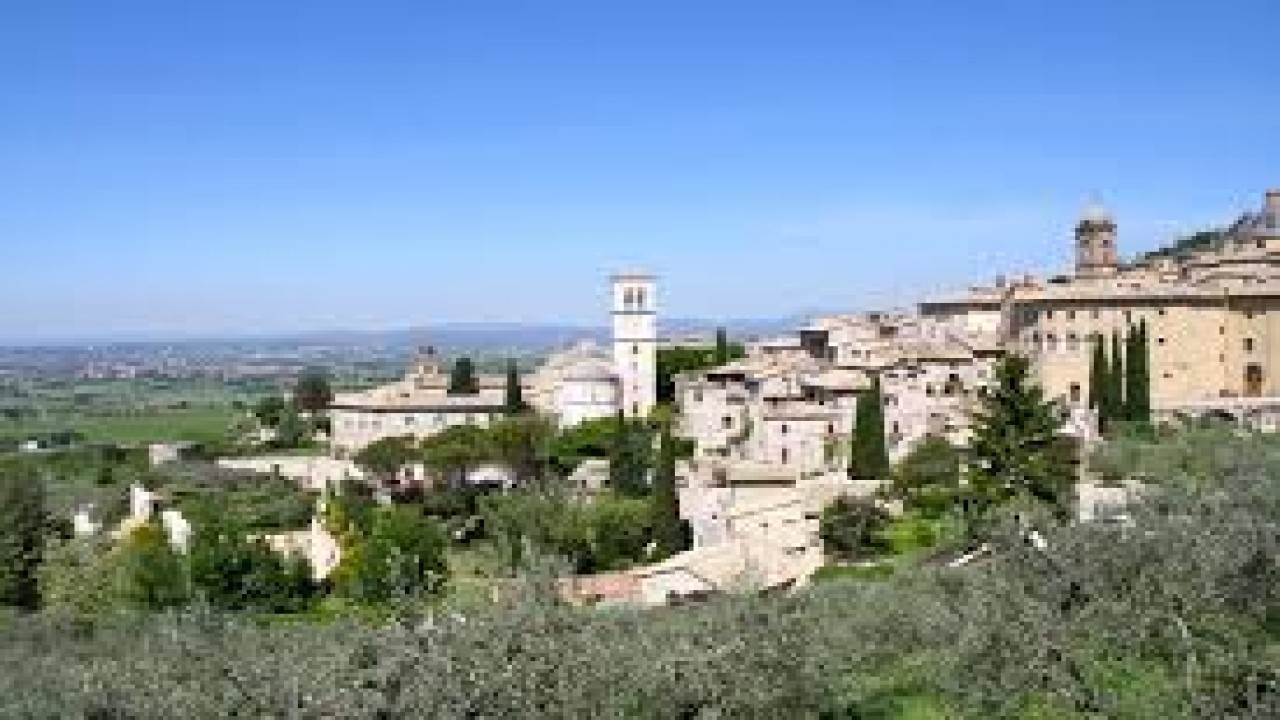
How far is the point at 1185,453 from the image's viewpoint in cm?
3344

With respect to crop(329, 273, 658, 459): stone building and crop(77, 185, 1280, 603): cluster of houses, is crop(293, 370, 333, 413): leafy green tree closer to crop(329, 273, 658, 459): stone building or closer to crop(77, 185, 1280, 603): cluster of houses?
crop(329, 273, 658, 459): stone building

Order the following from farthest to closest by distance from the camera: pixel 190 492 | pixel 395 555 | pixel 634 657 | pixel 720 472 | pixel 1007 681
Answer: pixel 190 492 < pixel 720 472 < pixel 395 555 < pixel 1007 681 < pixel 634 657

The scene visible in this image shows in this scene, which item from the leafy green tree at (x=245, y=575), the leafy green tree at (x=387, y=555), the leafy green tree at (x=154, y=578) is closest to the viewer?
the leafy green tree at (x=387, y=555)

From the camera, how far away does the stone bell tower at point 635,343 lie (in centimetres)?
6034

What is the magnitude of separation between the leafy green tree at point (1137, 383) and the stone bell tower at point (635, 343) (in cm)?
1932

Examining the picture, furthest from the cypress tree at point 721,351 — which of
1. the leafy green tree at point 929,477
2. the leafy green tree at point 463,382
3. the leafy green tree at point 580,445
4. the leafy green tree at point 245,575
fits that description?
the leafy green tree at point 245,575

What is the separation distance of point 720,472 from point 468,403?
74.9 feet

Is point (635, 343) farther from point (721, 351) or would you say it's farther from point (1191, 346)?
point (1191, 346)

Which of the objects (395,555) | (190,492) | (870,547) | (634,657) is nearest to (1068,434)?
(870,547)

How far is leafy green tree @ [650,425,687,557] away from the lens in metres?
39.5

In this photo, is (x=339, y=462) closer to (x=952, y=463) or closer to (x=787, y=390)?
(x=787, y=390)

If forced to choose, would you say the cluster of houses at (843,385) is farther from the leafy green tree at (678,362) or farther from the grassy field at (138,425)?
the grassy field at (138,425)

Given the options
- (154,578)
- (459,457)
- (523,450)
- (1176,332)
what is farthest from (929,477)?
(154,578)

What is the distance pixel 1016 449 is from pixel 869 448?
5618 mm
